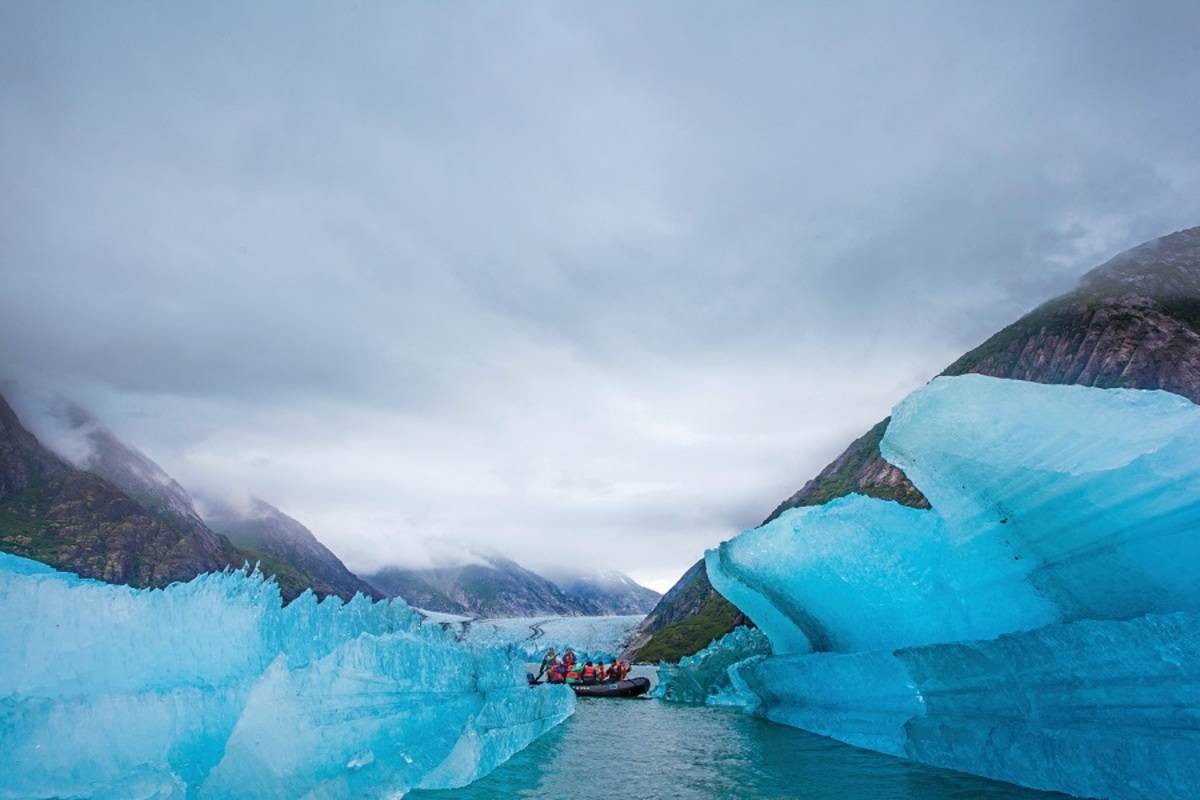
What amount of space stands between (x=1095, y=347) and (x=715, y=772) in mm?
94946

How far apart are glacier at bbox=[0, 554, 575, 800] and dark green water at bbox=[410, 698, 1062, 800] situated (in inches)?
66.1

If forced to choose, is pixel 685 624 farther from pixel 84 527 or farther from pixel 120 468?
pixel 120 468

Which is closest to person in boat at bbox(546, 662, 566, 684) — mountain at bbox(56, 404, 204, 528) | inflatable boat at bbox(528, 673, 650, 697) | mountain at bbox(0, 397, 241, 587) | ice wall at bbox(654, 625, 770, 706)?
inflatable boat at bbox(528, 673, 650, 697)

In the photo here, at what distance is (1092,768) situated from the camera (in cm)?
914

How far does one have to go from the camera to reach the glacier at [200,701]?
7.07m

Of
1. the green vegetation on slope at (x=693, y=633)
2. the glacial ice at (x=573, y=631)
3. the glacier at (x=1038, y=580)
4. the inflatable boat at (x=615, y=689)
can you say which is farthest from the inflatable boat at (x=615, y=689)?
the glacial ice at (x=573, y=631)

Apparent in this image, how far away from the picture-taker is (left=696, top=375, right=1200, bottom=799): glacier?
8047 mm

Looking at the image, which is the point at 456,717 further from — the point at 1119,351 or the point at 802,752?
the point at 1119,351

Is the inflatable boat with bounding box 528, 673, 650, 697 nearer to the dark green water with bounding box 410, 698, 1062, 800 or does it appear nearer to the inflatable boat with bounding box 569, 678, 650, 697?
the inflatable boat with bounding box 569, 678, 650, 697

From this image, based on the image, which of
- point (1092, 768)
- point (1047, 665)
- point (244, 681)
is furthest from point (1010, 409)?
point (244, 681)

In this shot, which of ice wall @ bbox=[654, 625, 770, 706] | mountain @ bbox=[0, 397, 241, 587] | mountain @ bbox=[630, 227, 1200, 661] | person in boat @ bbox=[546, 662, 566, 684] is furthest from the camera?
mountain @ bbox=[0, 397, 241, 587]

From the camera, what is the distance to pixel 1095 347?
88250 mm

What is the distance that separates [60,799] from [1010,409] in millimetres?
11149

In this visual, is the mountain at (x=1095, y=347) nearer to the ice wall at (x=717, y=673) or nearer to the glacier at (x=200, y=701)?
the ice wall at (x=717, y=673)
